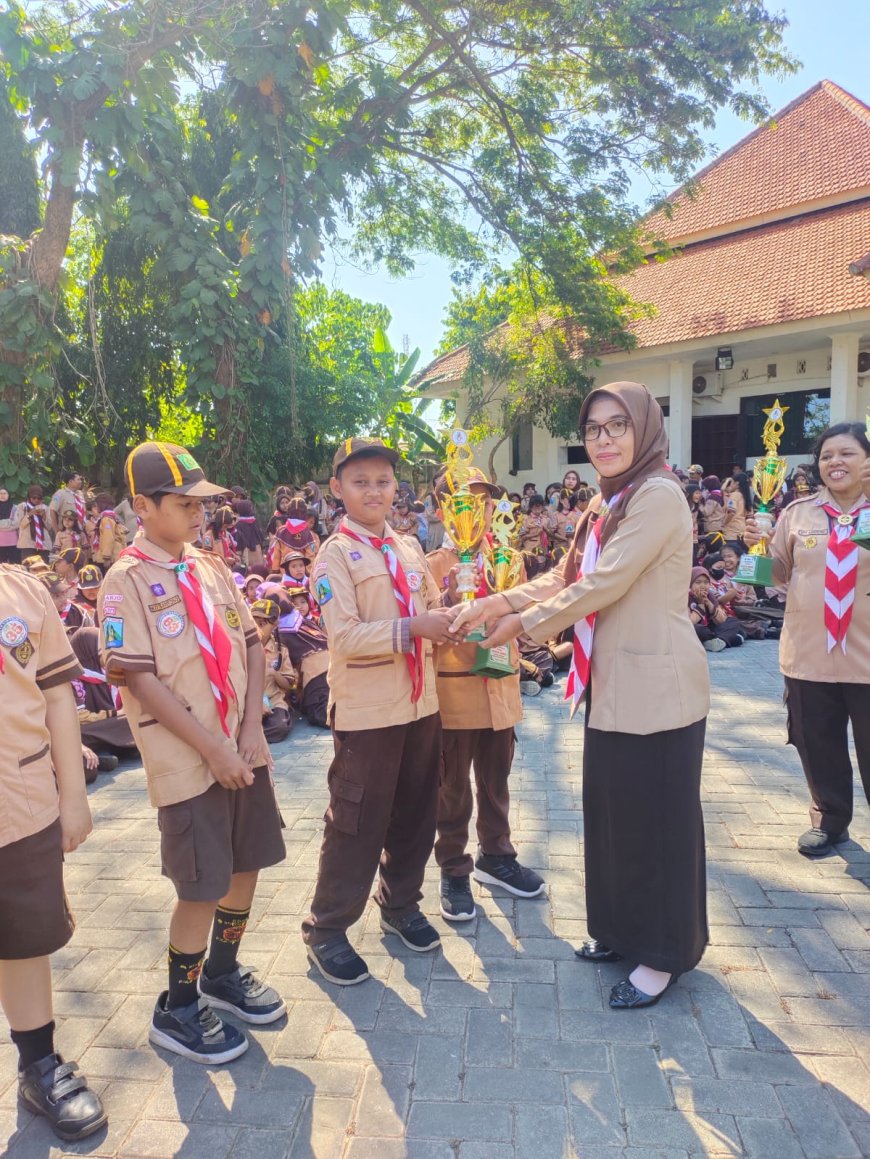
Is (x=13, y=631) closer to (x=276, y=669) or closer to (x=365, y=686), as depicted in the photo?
(x=365, y=686)

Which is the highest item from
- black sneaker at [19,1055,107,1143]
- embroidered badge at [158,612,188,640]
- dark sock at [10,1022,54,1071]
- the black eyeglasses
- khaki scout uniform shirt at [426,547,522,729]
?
the black eyeglasses

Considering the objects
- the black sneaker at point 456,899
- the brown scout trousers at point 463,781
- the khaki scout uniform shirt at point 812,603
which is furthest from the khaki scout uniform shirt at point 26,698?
the khaki scout uniform shirt at point 812,603

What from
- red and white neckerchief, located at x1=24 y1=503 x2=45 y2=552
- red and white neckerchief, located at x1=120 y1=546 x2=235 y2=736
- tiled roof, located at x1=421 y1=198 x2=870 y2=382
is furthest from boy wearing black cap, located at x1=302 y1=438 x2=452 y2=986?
tiled roof, located at x1=421 y1=198 x2=870 y2=382

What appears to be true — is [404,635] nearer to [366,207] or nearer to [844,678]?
[844,678]

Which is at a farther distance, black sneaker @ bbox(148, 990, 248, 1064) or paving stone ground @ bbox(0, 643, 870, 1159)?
black sneaker @ bbox(148, 990, 248, 1064)

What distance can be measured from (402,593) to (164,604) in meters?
0.87

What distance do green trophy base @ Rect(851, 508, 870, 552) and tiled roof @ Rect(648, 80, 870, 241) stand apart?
1413 centimetres

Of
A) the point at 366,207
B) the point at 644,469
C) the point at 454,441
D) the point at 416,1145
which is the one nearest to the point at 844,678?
the point at 644,469

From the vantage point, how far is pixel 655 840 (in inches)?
109

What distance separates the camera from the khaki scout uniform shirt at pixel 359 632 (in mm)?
2781

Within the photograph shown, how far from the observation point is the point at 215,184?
14.6 metres

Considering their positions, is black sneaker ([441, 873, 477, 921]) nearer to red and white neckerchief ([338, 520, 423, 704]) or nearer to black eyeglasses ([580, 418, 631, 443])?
red and white neckerchief ([338, 520, 423, 704])

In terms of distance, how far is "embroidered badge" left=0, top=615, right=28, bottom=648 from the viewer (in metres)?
2.18

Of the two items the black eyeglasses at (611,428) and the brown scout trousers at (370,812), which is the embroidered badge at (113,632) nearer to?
the brown scout trousers at (370,812)
